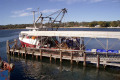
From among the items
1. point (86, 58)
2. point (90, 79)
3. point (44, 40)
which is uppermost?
point (44, 40)

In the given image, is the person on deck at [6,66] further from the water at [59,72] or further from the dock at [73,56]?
the dock at [73,56]

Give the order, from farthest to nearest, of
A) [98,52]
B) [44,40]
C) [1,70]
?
[44,40] → [98,52] → [1,70]

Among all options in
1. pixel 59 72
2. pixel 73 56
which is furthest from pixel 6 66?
pixel 73 56

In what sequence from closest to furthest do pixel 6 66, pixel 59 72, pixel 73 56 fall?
pixel 6 66, pixel 59 72, pixel 73 56

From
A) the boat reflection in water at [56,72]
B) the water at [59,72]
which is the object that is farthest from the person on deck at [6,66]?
the boat reflection in water at [56,72]

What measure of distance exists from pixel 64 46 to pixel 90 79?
1161 cm

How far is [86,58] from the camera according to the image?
84.7ft

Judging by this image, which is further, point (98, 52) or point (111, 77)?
point (98, 52)

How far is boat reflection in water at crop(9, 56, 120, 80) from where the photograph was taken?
2258 centimetres

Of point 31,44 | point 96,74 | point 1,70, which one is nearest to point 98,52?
point 96,74

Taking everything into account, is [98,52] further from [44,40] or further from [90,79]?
[44,40]

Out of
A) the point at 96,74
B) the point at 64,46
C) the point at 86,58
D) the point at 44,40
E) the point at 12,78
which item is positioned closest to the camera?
the point at 12,78

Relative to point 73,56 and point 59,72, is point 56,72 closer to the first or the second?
point 59,72

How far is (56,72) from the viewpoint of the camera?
81.7 feet
